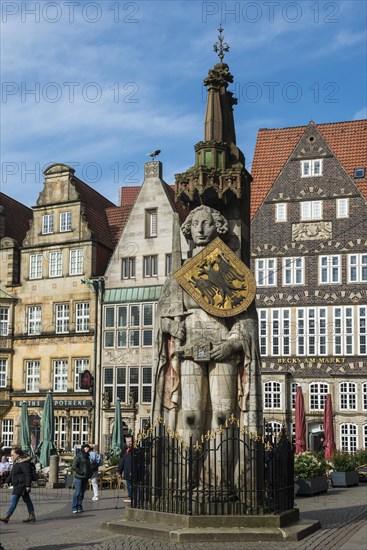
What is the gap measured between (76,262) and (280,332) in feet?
31.0

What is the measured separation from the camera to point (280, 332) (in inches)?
1345

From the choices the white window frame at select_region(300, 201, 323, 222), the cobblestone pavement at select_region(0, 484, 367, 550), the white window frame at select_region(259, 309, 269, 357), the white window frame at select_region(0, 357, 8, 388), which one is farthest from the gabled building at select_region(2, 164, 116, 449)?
the cobblestone pavement at select_region(0, 484, 367, 550)

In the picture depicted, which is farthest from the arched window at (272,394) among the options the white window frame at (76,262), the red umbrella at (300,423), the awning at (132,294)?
the white window frame at (76,262)

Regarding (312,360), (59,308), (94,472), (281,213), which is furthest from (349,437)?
(94,472)

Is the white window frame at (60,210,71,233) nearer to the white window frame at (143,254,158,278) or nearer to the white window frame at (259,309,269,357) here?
the white window frame at (143,254,158,278)

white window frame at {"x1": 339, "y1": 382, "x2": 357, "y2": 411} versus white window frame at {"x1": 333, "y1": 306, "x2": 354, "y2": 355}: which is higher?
white window frame at {"x1": 333, "y1": 306, "x2": 354, "y2": 355}

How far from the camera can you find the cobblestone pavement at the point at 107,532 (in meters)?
10.6

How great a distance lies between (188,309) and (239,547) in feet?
12.3

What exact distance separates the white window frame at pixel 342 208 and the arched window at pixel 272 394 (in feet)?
23.5

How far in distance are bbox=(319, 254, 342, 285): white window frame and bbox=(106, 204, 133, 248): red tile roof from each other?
954cm

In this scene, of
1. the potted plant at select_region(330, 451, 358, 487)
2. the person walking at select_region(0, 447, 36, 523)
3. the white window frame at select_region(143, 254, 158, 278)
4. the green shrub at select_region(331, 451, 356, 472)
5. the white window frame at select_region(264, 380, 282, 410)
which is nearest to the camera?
the person walking at select_region(0, 447, 36, 523)

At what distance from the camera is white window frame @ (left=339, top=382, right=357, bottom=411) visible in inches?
1293

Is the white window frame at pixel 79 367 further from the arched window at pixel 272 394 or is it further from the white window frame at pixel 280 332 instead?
the white window frame at pixel 280 332

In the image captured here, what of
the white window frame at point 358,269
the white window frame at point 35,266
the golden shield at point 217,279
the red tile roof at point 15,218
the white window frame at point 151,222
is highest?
the red tile roof at point 15,218
